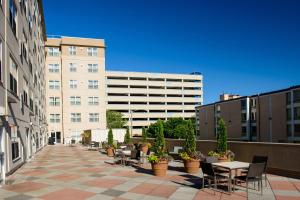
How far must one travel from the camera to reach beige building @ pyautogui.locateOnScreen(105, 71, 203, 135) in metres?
108

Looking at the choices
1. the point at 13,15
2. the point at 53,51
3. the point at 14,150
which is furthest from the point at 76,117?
the point at 14,150

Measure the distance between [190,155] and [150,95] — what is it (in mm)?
98507

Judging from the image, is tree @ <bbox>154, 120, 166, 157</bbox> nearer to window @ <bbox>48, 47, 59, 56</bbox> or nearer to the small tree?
the small tree

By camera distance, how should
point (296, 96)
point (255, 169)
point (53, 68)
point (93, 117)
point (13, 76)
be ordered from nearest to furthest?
1. point (255, 169)
2. point (13, 76)
3. point (296, 96)
4. point (53, 68)
5. point (93, 117)

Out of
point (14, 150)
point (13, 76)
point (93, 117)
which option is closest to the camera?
point (14, 150)

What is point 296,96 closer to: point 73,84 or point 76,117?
point 76,117

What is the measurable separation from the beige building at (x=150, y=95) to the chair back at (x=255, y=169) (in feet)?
315

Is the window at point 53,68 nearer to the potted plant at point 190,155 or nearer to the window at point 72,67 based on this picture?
the window at point 72,67

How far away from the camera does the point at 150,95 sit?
113 metres

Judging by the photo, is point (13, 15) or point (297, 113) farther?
point (297, 113)

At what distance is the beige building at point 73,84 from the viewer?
199 ft

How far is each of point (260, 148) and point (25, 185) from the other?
10069mm

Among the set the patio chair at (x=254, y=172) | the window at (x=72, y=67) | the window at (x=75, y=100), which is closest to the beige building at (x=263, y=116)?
the window at (x=75, y=100)

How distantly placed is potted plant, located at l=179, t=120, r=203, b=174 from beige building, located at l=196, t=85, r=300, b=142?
4365 cm
